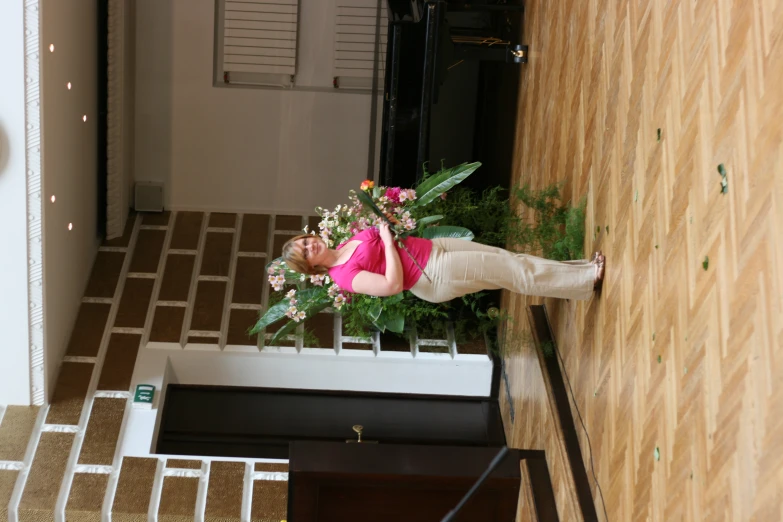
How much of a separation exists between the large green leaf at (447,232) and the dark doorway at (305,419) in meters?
1.61

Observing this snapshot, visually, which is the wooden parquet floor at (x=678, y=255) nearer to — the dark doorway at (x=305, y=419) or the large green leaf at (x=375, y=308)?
the large green leaf at (x=375, y=308)

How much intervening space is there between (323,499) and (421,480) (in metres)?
0.37

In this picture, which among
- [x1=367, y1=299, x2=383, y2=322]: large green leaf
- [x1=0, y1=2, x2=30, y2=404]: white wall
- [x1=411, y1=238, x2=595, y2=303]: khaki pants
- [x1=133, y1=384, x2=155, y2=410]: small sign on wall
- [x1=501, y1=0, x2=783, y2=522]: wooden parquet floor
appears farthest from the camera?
[x1=133, y1=384, x2=155, y2=410]: small sign on wall

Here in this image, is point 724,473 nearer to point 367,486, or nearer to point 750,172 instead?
point 750,172

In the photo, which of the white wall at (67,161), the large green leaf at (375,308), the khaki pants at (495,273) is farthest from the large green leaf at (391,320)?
the white wall at (67,161)

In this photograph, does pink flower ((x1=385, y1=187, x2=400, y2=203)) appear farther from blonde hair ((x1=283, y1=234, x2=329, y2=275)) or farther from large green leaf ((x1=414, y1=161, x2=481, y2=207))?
blonde hair ((x1=283, y1=234, x2=329, y2=275))

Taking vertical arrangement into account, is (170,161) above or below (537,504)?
above

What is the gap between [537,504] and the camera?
4.35 metres

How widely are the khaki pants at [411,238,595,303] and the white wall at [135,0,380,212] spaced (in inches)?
144

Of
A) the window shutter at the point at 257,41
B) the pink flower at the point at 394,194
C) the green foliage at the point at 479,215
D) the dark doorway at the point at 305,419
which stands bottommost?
the dark doorway at the point at 305,419

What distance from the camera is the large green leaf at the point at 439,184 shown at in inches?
197

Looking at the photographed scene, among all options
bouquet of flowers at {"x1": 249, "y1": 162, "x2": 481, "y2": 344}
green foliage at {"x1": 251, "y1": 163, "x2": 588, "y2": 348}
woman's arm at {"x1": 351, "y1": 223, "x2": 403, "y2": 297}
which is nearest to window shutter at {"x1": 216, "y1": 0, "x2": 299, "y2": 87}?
green foliage at {"x1": 251, "y1": 163, "x2": 588, "y2": 348}

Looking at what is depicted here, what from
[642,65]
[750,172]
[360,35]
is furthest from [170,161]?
[750,172]

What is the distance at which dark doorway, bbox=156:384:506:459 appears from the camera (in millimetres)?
5977
